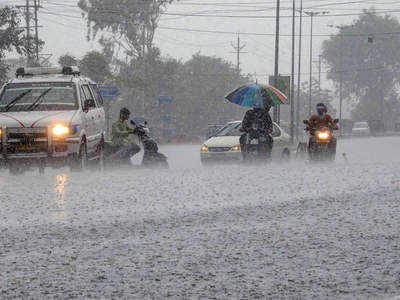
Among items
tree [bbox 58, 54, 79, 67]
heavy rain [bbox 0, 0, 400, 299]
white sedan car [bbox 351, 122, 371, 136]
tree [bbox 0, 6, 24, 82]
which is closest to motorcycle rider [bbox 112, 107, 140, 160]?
heavy rain [bbox 0, 0, 400, 299]

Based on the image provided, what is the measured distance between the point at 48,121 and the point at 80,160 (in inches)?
49.1

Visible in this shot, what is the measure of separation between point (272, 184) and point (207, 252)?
7.05 m

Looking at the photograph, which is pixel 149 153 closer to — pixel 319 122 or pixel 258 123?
pixel 258 123

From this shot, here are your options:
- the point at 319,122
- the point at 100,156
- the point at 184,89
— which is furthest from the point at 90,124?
the point at 184,89

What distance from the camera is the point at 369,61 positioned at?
123m

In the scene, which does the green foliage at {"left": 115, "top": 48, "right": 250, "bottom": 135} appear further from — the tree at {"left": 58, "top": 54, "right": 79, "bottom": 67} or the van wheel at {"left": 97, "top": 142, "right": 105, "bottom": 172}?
the van wheel at {"left": 97, "top": 142, "right": 105, "bottom": 172}

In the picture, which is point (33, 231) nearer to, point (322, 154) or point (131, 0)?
point (322, 154)

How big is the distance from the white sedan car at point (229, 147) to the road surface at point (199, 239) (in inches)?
240

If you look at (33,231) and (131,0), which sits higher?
(131,0)

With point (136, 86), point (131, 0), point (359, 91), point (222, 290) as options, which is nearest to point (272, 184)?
point (222, 290)

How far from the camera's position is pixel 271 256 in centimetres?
838

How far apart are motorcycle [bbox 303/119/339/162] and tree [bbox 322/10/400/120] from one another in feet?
334

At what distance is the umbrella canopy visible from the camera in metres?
21.4

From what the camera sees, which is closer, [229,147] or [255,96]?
[255,96]
